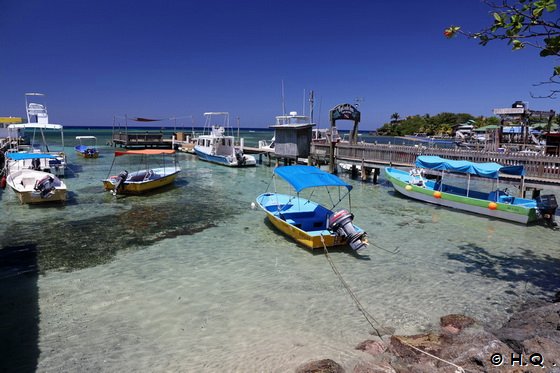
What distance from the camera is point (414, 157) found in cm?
2458

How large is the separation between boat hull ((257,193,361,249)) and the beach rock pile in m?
4.88

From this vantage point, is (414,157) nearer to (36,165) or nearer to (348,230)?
(348,230)

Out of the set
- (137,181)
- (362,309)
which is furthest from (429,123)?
(362,309)

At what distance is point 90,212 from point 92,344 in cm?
1194

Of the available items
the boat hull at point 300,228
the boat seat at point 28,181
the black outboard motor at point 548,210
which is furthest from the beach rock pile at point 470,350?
the boat seat at point 28,181

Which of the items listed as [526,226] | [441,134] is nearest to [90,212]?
[526,226]

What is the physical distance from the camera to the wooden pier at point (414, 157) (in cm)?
1789

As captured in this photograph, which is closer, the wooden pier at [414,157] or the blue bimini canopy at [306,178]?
the blue bimini canopy at [306,178]

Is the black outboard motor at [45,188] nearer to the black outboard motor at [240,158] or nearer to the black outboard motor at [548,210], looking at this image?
the black outboard motor at [240,158]

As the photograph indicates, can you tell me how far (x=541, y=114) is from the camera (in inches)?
1203

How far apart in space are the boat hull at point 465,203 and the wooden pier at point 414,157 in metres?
2.48

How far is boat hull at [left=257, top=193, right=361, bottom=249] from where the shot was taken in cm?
1191

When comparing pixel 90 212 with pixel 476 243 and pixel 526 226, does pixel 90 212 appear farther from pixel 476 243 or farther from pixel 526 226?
pixel 526 226

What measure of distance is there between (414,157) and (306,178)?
14126 millimetres
